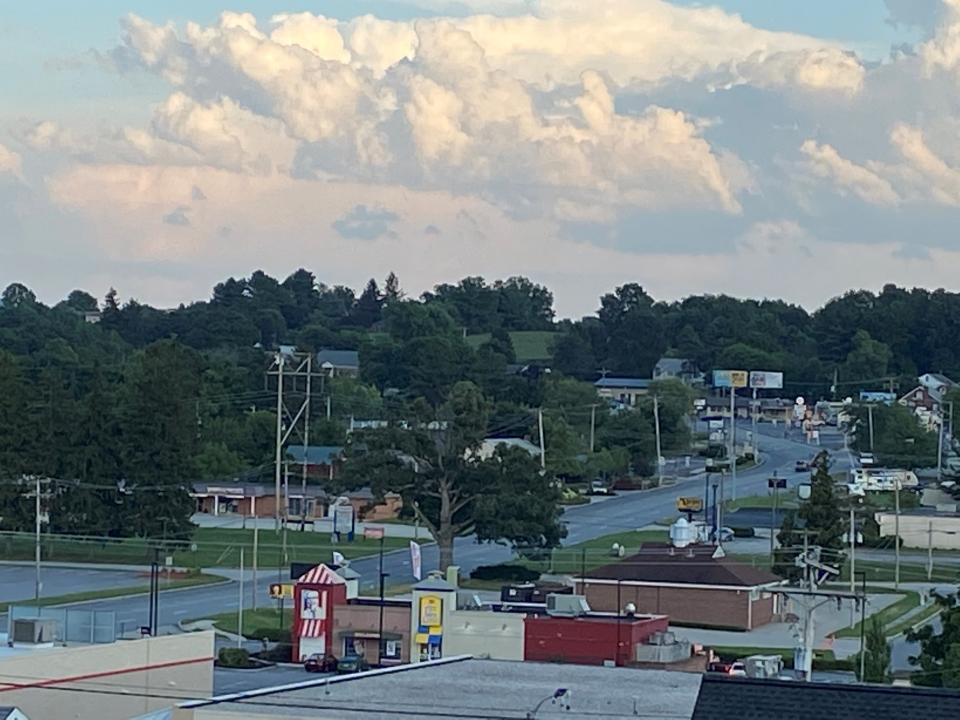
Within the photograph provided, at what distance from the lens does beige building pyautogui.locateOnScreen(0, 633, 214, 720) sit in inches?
1211

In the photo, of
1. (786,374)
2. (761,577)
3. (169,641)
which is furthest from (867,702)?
(786,374)

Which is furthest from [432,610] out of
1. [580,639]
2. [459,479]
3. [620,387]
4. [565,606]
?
[620,387]

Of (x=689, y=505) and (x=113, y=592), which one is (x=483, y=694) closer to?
(x=113, y=592)

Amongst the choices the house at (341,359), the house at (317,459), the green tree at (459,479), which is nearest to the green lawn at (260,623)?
the green tree at (459,479)

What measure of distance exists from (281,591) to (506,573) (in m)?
14.1

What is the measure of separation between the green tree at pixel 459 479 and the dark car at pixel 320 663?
18.3m

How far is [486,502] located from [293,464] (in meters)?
33.6

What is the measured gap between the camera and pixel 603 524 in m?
93.9

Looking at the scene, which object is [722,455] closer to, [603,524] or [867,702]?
[603,524]

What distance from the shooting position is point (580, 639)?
1960 inches

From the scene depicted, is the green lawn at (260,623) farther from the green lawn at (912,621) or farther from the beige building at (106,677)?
the beige building at (106,677)

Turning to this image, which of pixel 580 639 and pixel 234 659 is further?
pixel 234 659

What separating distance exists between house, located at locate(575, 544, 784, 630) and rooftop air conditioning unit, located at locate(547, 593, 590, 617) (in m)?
11.9

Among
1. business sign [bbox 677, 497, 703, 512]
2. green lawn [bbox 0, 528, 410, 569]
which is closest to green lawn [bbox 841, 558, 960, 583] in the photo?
business sign [bbox 677, 497, 703, 512]
